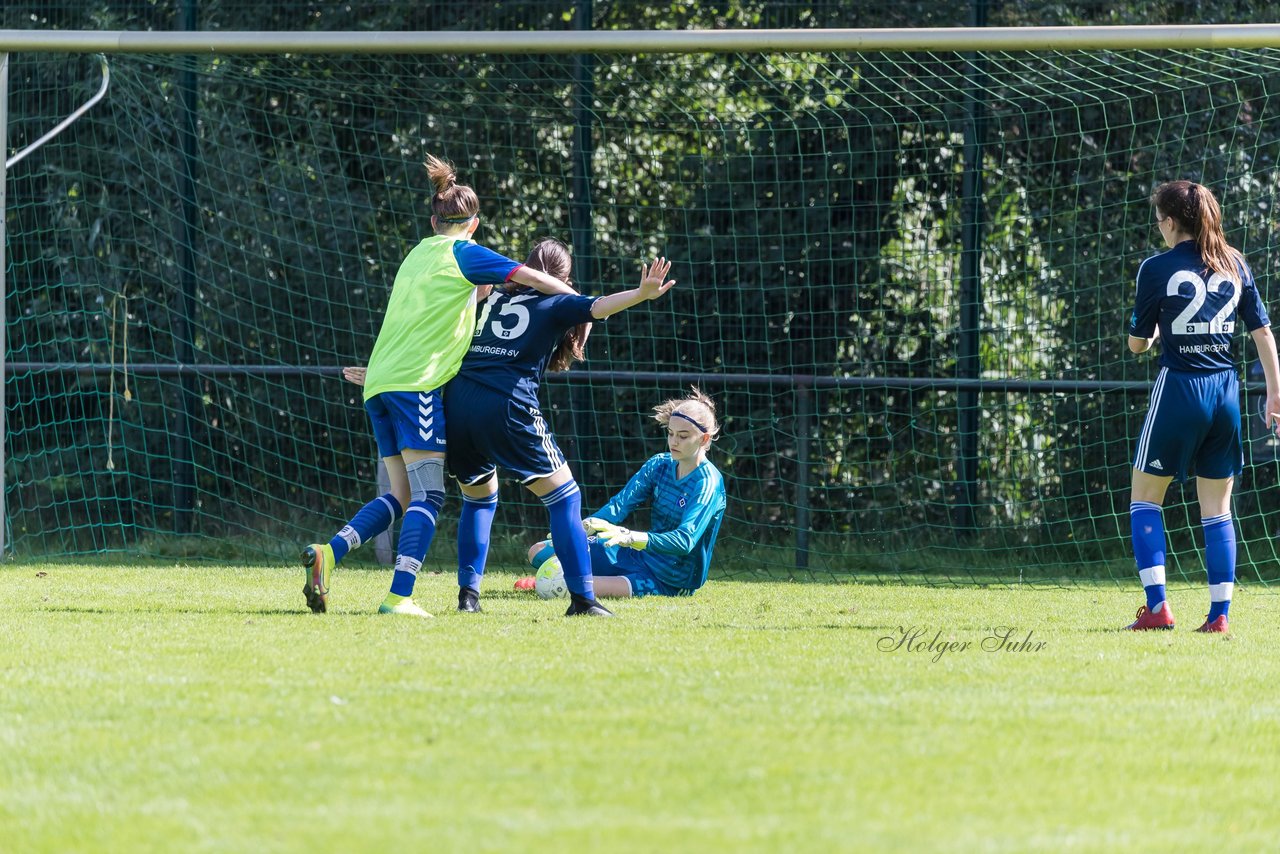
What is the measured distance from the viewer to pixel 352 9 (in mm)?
9344

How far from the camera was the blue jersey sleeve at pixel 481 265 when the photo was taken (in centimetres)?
520

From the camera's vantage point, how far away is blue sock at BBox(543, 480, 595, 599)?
17.6ft

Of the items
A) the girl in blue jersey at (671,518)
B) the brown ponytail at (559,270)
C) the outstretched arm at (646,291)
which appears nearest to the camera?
the outstretched arm at (646,291)

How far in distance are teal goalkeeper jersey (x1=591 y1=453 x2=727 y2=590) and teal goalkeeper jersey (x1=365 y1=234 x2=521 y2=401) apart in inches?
53.0

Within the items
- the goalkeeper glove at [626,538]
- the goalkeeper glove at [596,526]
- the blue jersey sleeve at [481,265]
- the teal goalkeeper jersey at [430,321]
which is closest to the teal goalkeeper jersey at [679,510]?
the goalkeeper glove at [626,538]

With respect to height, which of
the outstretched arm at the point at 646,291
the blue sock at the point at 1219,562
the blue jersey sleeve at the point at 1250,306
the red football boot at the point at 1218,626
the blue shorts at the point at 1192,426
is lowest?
the red football boot at the point at 1218,626

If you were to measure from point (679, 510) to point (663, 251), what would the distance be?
9.85 ft

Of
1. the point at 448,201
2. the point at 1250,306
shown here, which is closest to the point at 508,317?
the point at 448,201

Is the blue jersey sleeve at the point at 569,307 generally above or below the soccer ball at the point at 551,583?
above

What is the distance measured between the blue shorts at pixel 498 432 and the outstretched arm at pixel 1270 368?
99.2 inches

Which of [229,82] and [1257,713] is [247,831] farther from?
[229,82]

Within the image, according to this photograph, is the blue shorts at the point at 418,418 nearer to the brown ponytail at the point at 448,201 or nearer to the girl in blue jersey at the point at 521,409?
the girl in blue jersey at the point at 521,409

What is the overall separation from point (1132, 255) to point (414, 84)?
172 inches

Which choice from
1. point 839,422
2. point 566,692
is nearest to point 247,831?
point 566,692
